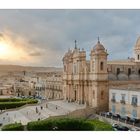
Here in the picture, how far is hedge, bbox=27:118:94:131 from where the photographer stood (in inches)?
513

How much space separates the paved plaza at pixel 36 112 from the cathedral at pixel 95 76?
1024mm

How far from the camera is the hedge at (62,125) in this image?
13.0 metres

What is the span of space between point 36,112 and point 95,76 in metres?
3.56

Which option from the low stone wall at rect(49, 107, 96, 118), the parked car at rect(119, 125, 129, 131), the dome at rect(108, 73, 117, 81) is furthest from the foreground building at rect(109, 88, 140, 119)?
the dome at rect(108, 73, 117, 81)

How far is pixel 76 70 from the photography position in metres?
20.3

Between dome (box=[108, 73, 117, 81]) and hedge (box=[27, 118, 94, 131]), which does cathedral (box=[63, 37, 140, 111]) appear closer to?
dome (box=[108, 73, 117, 81])

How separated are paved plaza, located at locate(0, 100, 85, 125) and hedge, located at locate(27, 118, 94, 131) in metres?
3.23

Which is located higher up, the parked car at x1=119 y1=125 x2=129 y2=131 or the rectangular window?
the rectangular window

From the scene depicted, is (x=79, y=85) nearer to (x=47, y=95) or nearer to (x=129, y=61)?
(x=129, y=61)

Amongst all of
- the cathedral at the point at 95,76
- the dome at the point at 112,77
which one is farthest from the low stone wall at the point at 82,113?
the dome at the point at 112,77

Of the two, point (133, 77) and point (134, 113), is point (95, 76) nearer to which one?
point (133, 77)

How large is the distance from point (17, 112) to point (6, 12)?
304 inches

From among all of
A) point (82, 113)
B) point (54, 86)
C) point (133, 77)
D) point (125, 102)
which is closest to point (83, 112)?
point (82, 113)
